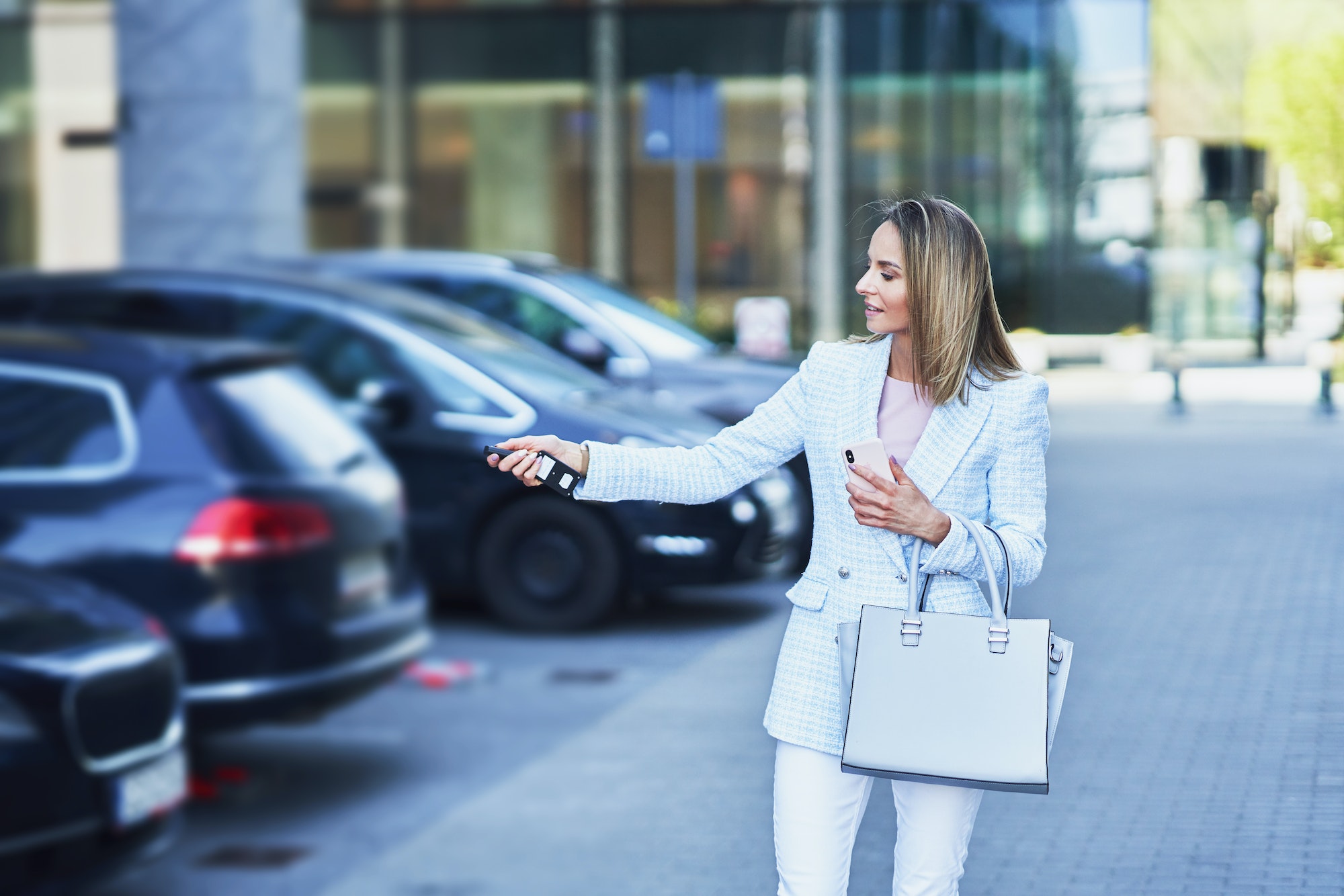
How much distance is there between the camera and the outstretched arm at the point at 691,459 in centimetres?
343

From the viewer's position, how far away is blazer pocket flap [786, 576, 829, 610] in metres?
3.40

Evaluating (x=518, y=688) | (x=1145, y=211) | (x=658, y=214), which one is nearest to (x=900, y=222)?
(x=518, y=688)

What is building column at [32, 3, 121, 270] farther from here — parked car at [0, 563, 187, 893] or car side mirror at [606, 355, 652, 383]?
parked car at [0, 563, 187, 893]

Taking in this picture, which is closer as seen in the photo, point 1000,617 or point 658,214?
point 1000,617

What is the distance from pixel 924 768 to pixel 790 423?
687mm

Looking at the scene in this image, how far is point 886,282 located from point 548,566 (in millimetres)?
6292

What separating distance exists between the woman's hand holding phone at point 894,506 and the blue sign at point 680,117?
12259mm

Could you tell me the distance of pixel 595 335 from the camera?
11.2 meters

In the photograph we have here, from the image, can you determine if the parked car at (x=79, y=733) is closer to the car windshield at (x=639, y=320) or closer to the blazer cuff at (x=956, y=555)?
the blazer cuff at (x=956, y=555)

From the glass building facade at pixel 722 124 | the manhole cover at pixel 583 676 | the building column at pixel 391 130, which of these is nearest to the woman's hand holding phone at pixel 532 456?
the manhole cover at pixel 583 676

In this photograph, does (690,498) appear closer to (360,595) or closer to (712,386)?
(360,595)

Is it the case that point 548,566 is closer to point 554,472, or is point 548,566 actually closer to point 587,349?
point 587,349

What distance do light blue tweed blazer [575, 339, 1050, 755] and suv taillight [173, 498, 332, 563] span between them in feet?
9.29

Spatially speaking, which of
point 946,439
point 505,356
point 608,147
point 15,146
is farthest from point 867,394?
point 608,147
